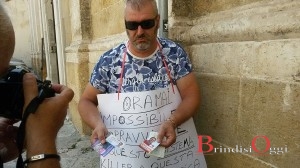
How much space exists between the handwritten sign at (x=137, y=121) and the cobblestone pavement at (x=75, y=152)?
1775 millimetres

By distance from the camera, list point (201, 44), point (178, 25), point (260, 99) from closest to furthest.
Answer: point (260, 99) < point (201, 44) < point (178, 25)

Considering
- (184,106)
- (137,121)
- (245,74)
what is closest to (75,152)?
(137,121)

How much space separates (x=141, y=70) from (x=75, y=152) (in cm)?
249

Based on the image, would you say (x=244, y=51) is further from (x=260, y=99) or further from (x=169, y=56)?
(x=169, y=56)

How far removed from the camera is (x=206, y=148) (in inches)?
88.6

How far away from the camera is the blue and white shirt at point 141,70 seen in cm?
183

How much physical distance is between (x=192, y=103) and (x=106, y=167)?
68 centimetres

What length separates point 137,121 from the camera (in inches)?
69.3

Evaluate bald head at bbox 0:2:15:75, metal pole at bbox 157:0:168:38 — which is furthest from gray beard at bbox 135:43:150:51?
bald head at bbox 0:2:15:75

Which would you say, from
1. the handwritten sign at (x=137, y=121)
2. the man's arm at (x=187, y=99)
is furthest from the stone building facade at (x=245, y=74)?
the handwritten sign at (x=137, y=121)

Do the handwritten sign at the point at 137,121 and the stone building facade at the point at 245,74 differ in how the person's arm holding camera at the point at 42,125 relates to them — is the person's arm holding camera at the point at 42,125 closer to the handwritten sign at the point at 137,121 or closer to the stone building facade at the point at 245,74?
the handwritten sign at the point at 137,121

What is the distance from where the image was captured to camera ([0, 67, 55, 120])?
1103 millimetres

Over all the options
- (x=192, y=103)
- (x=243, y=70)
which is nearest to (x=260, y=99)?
(x=243, y=70)

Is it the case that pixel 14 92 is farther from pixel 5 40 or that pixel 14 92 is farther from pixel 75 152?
pixel 75 152
